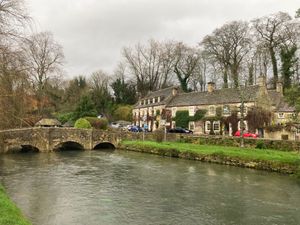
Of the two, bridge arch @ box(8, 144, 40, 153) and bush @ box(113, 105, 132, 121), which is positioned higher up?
bush @ box(113, 105, 132, 121)

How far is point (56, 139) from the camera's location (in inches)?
1548

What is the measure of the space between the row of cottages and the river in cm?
1436

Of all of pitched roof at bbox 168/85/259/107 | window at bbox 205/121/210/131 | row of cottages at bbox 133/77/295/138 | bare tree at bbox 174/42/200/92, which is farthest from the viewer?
bare tree at bbox 174/42/200/92

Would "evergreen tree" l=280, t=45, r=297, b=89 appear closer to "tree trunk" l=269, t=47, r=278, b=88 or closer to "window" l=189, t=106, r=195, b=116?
"tree trunk" l=269, t=47, r=278, b=88

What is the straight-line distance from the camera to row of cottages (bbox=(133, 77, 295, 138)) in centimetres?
4028

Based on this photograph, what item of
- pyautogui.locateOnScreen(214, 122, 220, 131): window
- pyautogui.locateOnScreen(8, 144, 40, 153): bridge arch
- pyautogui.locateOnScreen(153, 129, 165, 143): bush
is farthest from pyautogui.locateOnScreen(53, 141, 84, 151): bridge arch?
pyautogui.locateOnScreen(214, 122, 220, 131): window

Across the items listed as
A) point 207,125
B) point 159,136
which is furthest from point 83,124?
point 207,125

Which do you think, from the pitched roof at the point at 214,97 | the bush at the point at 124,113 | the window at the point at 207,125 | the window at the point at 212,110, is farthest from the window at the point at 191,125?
the bush at the point at 124,113

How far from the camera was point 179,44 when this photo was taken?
63469mm

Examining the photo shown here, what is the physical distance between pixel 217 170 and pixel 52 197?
13.3 m

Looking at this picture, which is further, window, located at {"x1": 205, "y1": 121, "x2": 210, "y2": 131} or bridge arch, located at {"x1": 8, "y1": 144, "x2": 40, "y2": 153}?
window, located at {"x1": 205, "y1": 121, "x2": 210, "y2": 131}

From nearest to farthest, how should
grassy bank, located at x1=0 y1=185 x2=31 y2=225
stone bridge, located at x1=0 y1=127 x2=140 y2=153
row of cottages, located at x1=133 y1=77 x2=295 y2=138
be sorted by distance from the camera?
grassy bank, located at x1=0 y1=185 x2=31 y2=225
stone bridge, located at x1=0 y1=127 x2=140 y2=153
row of cottages, located at x1=133 y1=77 x2=295 y2=138

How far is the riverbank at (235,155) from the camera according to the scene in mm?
24141

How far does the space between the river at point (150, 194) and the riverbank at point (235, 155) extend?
1.15 metres
